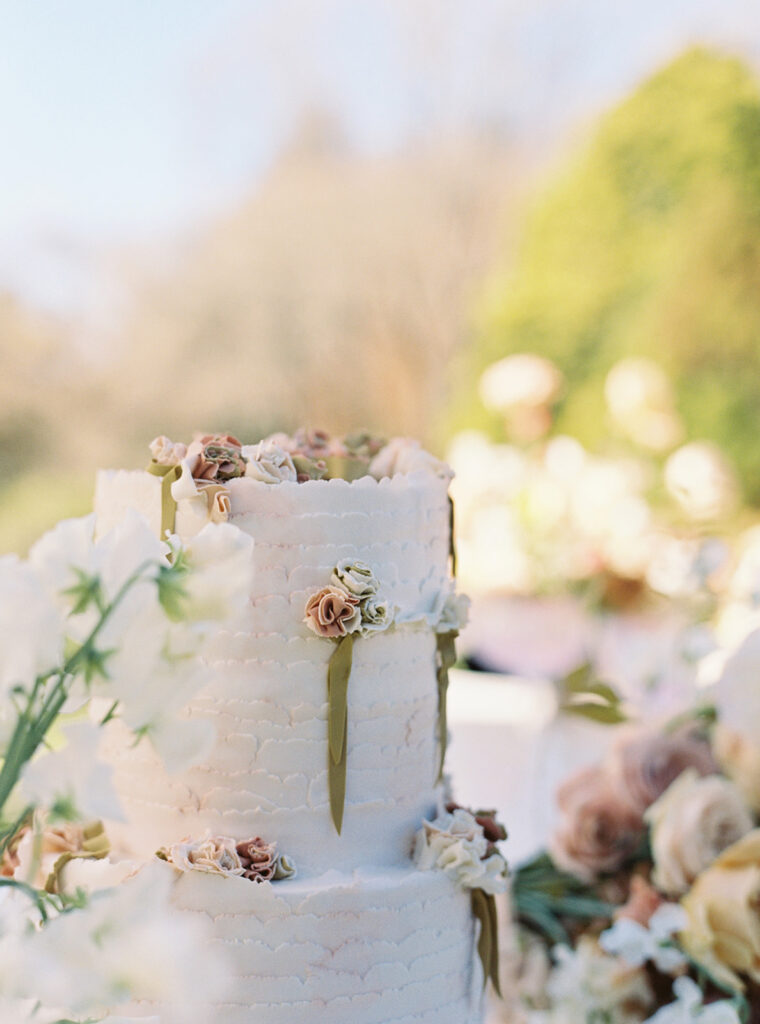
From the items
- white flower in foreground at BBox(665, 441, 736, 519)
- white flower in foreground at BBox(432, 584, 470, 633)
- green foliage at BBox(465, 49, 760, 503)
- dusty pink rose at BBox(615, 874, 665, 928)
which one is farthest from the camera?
green foliage at BBox(465, 49, 760, 503)

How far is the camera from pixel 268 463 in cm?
91

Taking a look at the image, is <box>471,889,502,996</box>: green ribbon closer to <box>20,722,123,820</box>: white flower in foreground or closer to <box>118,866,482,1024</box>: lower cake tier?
<box>118,866,482,1024</box>: lower cake tier

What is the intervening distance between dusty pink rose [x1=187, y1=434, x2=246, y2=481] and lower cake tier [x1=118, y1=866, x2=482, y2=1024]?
0.31 m

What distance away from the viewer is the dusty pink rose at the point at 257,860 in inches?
33.7

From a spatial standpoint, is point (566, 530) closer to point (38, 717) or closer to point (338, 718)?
point (338, 718)

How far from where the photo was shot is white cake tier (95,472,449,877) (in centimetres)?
88

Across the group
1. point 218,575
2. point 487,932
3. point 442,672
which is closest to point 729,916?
point 487,932

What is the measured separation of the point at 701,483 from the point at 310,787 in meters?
1.78

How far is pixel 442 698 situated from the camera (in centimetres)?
99

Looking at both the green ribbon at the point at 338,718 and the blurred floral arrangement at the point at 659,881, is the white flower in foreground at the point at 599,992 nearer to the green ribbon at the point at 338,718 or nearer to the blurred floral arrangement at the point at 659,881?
the blurred floral arrangement at the point at 659,881

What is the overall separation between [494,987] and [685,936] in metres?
0.33

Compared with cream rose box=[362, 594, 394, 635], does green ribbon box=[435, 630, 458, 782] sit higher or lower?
lower

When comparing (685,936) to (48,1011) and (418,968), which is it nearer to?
(418,968)

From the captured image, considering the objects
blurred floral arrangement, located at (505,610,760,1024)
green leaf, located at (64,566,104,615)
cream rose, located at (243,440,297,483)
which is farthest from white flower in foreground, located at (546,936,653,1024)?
green leaf, located at (64,566,104,615)
